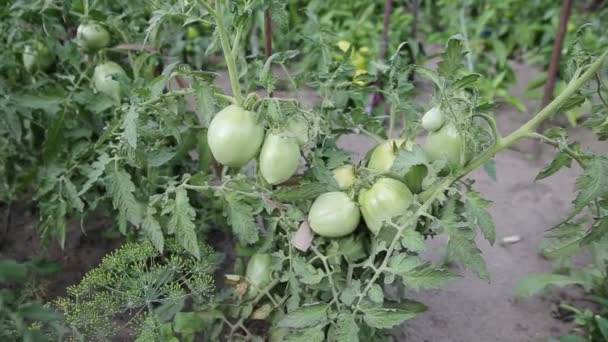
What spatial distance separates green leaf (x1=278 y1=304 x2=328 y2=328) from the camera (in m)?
1.07

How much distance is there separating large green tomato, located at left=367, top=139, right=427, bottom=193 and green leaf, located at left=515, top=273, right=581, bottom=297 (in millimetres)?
696

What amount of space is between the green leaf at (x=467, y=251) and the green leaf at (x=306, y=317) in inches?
10.1

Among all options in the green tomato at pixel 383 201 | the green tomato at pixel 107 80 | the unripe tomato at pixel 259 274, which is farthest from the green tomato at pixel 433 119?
the green tomato at pixel 107 80

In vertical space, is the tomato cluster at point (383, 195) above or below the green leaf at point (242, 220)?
above

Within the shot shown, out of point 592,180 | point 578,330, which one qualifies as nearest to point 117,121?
point 592,180

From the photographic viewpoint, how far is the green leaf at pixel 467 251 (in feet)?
3.36

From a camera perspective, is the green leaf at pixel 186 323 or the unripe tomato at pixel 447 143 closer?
the unripe tomato at pixel 447 143

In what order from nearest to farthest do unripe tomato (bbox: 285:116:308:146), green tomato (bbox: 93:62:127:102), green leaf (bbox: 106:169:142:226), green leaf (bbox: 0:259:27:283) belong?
green leaf (bbox: 0:259:27:283), unripe tomato (bbox: 285:116:308:146), green leaf (bbox: 106:169:142:226), green tomato (bbox: 93:62:127:102)

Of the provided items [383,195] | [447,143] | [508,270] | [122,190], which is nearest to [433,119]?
[447,143]

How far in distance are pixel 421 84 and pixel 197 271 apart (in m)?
2.13

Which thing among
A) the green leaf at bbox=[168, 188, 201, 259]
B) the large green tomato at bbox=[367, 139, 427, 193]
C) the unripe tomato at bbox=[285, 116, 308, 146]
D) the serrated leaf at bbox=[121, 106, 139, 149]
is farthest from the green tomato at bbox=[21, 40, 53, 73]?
the large green tomato at bbox=[367, 139, 427, 193]

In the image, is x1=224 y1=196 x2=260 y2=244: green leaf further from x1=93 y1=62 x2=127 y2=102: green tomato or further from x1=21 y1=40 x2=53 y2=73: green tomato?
x1=21 y1=40 x2=53 y2=73: green tomato

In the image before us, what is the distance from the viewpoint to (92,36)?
57.6 inches

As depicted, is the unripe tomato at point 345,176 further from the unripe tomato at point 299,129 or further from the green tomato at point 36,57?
the green tomato at point 36,57
